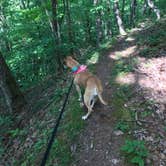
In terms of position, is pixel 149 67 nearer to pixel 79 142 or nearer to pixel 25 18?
pixel 79 142

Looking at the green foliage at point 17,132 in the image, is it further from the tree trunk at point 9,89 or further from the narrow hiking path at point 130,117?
the narrow hiking path at point 130,117

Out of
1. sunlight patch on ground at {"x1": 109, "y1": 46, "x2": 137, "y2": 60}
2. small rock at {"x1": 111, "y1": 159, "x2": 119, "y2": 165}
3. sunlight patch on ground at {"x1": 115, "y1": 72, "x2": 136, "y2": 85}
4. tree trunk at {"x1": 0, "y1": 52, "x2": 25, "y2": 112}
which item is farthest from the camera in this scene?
sunlight patch on ground at {"x1": 109, "y1": 46, "x2": 137, "y2": 60}

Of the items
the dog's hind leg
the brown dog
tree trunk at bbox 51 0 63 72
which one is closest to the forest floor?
the dog's hind leg

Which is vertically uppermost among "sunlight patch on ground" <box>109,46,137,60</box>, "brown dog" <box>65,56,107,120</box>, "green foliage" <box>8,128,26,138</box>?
"brown dog" <box>65,56,107,120</box>

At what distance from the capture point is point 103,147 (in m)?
3.94

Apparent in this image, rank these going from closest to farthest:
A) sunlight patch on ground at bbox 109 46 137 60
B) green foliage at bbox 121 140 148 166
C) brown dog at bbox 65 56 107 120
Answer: green foliage at bbox 121 140 148 166 → brown dog at bbox 65 56 107 120 → sunlight patch on ground at bbox 109 46 137 60

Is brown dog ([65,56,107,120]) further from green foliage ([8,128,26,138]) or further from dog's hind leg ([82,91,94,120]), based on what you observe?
green foliage ([8,128,26,138])

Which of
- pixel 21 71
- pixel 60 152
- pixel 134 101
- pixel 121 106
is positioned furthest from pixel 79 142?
pixel 21 71

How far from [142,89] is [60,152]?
114 inches

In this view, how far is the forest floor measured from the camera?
3.75 metres

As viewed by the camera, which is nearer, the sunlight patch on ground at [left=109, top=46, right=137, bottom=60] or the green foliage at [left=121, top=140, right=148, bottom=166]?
the green foliage at [left=121, top=140, right=148, bottom=166]

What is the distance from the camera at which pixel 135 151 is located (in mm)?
3596

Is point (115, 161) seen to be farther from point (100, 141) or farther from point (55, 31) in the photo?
point (55, 31)

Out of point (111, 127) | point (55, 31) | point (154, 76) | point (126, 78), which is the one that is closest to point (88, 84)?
point (111, 127)
